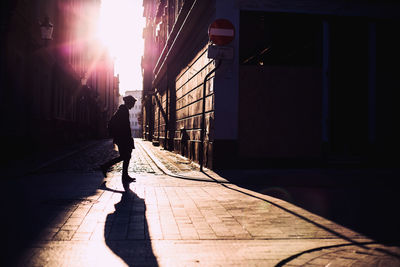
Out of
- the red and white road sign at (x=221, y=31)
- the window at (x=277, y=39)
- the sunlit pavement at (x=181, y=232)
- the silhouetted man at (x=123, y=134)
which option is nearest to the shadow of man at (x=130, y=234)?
the sunlit pavement at (x=181, y=232)

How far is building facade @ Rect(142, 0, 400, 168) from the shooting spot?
10.0 m

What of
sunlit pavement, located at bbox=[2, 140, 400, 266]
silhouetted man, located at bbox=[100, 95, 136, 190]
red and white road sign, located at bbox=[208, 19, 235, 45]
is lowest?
sunlit pavement, located at bbox=[2, 140, 400, 266]

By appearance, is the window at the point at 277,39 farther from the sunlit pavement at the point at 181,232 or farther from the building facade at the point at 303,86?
the sunlit pavement at the point at 181,232

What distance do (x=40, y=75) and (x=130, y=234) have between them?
15945 millimetres

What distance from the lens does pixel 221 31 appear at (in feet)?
29.2

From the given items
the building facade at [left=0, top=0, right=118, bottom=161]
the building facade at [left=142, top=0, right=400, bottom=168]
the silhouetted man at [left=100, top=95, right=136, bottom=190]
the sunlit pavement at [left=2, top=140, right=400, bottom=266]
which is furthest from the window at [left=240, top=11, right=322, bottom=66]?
the building facade at [left=0, top=0, right=118, bottom=161]

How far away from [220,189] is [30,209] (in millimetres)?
3332

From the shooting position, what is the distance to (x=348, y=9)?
1062 centimetres

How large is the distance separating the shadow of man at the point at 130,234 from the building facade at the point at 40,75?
333 inches

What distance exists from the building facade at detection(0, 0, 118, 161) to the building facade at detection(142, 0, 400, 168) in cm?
660

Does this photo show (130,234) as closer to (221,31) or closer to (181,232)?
(181,232)

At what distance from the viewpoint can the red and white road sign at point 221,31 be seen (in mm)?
8883

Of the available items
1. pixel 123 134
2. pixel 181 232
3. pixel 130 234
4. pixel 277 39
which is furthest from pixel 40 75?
pixel 181 232

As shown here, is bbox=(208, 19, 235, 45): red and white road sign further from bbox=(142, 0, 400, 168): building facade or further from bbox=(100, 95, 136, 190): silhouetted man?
bbox=(100, 95, 136, 190): silhouetted man
